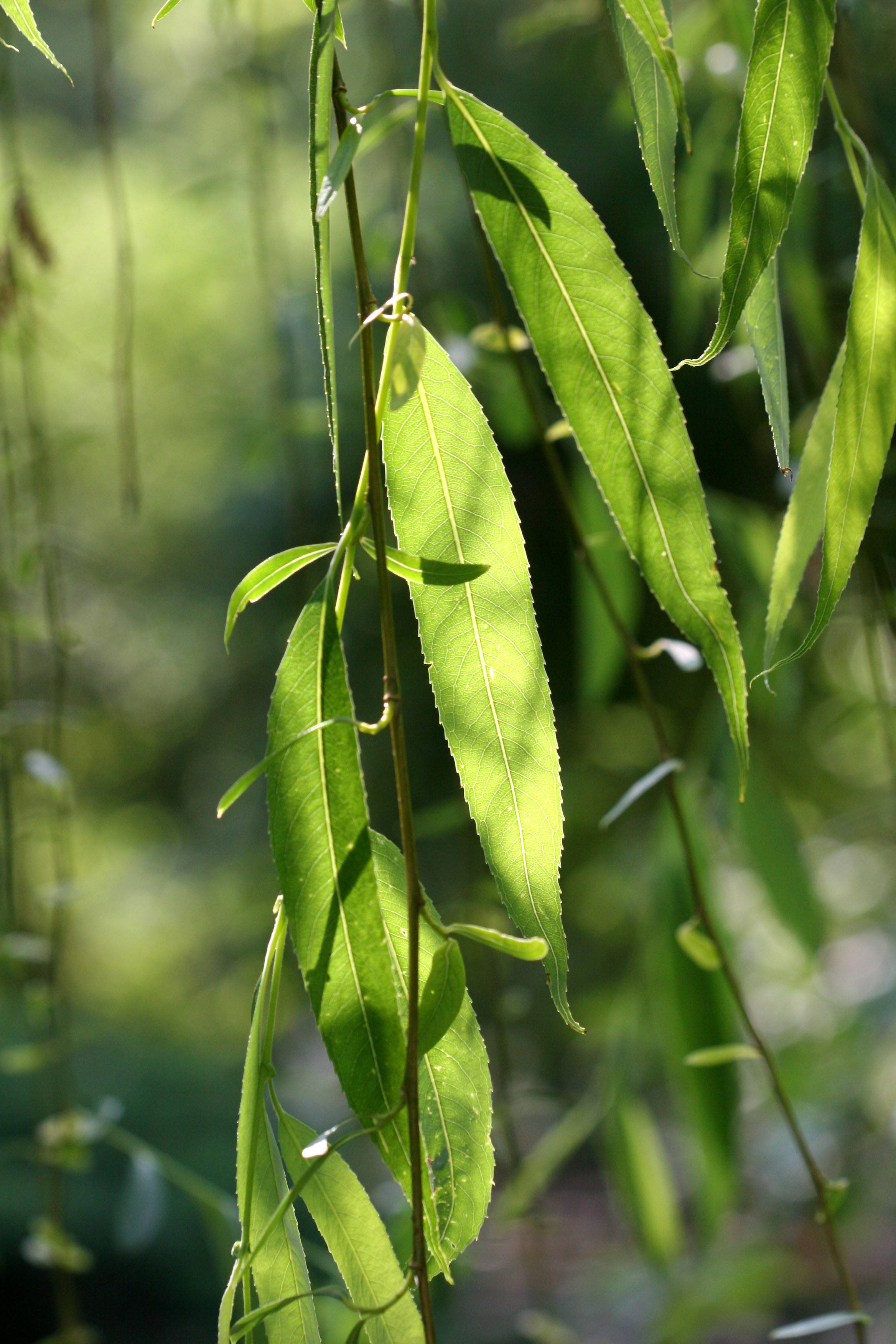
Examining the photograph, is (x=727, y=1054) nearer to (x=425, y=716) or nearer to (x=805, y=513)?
(x=805, y=513)

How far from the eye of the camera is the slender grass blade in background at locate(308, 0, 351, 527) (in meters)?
0.25

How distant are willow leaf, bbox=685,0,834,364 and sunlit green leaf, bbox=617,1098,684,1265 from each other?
0.59 meters

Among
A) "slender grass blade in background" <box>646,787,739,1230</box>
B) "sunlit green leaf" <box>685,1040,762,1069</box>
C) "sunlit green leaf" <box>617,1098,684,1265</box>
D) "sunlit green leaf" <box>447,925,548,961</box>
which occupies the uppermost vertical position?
"sunlit green leaf" <box>447,925,548,961</box>

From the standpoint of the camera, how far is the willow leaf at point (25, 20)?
31cm

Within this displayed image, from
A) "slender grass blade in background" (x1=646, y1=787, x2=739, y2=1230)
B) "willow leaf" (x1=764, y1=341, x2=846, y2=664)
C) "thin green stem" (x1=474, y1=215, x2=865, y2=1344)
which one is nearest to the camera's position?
"willow leaf" (x1=764, y1=341, x2=846, y2=664)

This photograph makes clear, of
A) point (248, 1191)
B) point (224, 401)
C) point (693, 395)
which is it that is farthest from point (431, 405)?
point (224, 401)

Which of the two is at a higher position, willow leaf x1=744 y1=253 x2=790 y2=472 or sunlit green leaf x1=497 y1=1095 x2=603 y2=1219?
willow leaf x1=744 y1=253 x2=790 y2=472

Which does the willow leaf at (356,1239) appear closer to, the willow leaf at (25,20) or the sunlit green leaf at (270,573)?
the sunlit green leaf at (270,573)

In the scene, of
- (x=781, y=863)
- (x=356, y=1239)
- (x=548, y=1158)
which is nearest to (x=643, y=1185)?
(x=548, y=1158)

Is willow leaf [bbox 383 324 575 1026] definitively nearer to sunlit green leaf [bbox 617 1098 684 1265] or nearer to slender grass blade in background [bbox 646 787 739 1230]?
slender grass blade in background [bbox 646 787 739 1230]

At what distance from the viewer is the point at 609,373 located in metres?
0.29

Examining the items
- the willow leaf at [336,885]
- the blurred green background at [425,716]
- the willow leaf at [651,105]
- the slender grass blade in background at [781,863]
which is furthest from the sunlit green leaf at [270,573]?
the slender grass blade in background at [781,863]

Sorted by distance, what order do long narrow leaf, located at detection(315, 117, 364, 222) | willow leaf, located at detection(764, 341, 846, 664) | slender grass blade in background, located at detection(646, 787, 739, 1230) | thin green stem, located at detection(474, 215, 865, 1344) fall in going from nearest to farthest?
1. long narrow leaf, located at detection(315, 117, 364, 222)
2. willow leaf, located at detection(764, 341, 846, 664)
3. thin green stem, located at detection(474, 215, 865, 1344)
4. slender grass blade in background, located at detection(646, 787, 739, 1230)

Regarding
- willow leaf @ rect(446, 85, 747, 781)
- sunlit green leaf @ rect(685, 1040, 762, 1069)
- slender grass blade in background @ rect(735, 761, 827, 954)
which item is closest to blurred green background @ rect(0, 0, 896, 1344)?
slender grass blade in background @ rect(735, 761, 827, 954)
